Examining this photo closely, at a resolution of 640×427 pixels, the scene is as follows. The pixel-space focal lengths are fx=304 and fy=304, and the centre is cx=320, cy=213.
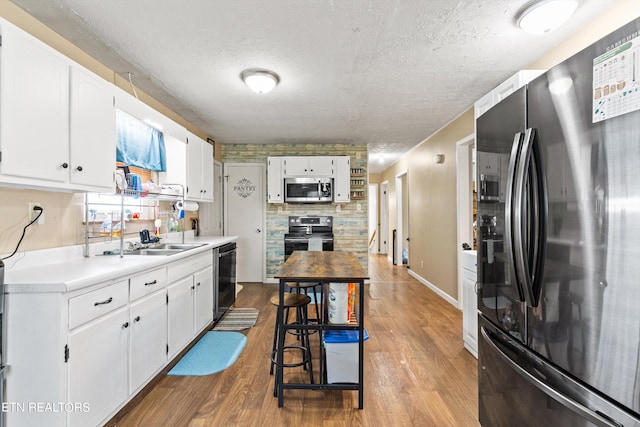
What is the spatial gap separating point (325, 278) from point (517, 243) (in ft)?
3.45

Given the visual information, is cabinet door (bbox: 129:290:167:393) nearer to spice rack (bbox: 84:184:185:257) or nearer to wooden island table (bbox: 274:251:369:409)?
spice rack (bbox: 84:184:185:257)

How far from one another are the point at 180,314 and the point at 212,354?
489mm

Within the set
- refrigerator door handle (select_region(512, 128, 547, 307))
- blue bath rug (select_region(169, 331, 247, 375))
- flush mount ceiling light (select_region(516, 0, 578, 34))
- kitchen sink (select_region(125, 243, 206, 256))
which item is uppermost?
flush mount ceiling light (select_region(516, 0, 578, 34))

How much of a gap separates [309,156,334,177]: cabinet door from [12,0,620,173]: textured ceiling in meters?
1.35

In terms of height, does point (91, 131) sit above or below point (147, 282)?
above

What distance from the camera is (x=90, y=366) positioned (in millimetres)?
1560

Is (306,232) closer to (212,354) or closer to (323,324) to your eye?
(212,354)

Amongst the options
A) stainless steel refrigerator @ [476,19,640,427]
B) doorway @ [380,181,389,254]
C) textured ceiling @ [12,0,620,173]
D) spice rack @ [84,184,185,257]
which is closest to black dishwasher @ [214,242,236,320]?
spice rack @ [84,184,185,257]

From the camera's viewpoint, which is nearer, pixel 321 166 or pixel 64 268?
pixel 64 268

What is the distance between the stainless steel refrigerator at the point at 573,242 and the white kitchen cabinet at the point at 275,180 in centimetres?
404

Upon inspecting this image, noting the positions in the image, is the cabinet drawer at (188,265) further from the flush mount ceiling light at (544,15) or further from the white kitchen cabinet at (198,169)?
the flush mount ceiling light at (544,15)

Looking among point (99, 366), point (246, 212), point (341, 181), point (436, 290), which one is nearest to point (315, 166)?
point (341, 181)

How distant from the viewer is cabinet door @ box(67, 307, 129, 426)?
1.47 metres

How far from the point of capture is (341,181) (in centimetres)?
507
